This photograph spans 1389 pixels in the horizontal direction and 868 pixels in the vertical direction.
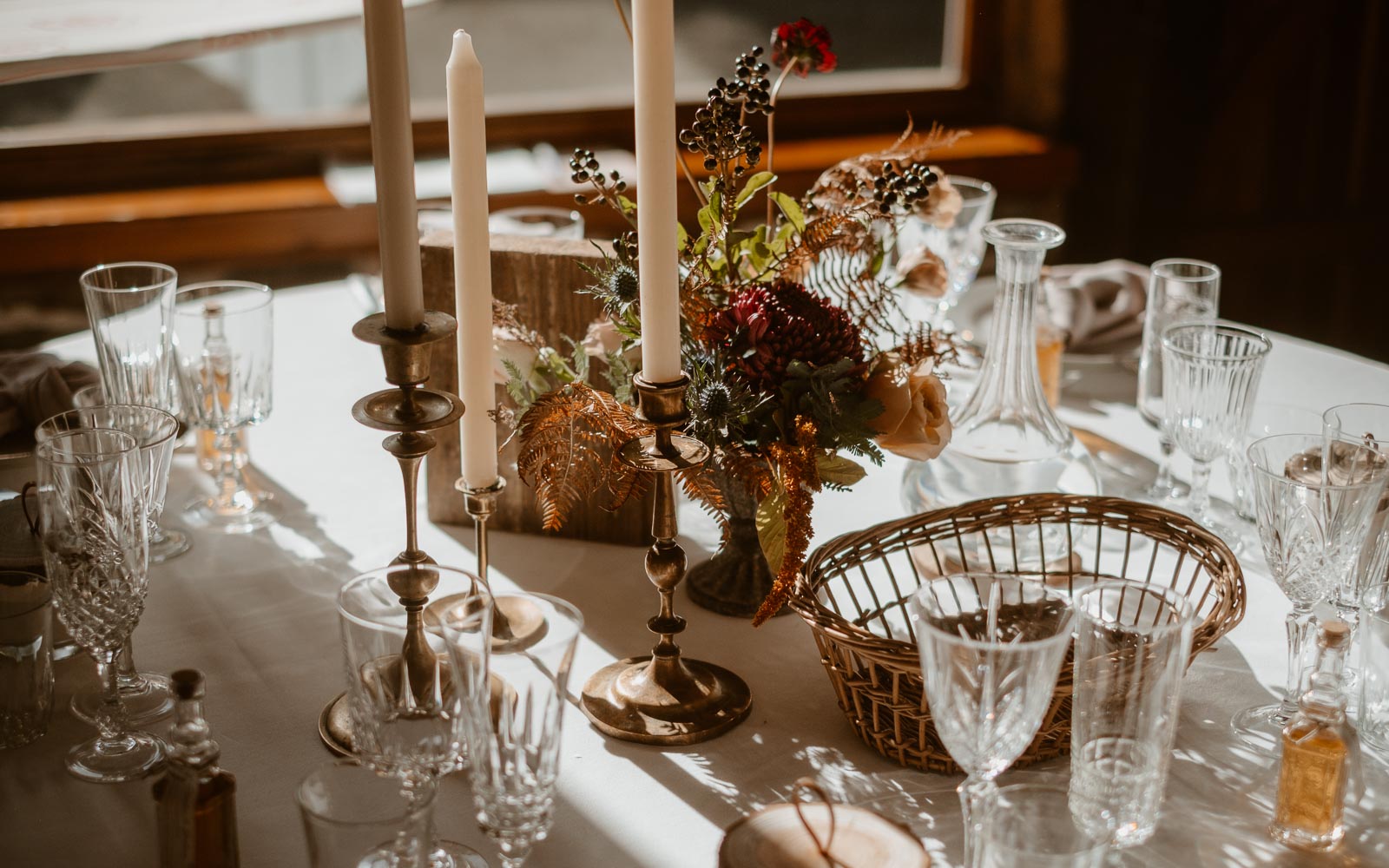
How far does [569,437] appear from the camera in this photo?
3.51 feet

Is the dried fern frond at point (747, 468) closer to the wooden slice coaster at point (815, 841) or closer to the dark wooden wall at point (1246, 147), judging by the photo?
the wooden slice coaster at point (815, 841)

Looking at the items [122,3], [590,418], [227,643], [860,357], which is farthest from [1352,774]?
[122,3]

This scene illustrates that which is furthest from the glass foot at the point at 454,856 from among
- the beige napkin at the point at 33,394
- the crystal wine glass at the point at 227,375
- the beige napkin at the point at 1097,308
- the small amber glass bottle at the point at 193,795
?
the beige napkin at the point at 1097,308

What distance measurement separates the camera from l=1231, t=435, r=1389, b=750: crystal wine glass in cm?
98

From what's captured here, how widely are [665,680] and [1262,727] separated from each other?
1.49ft

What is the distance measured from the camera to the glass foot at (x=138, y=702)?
1041mm

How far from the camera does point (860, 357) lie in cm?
109

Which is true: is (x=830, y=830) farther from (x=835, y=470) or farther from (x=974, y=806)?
(x=835, y=470)

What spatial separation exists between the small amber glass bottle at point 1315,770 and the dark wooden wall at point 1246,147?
2.72 meters

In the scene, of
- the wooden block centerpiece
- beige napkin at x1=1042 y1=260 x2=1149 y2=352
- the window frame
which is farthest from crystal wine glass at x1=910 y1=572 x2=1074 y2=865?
the window frame

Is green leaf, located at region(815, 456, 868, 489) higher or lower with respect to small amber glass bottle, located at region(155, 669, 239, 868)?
higher

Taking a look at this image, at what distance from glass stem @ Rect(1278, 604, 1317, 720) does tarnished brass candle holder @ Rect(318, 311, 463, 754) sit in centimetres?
64

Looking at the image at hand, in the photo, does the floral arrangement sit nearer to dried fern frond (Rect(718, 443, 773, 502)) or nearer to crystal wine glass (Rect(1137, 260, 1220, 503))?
dried fern frond (Rect(718, 443, 773, 502))

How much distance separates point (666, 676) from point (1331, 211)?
121 inches
